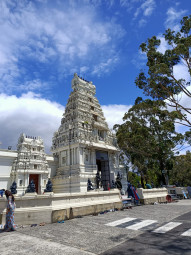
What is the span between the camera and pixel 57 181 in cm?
3052

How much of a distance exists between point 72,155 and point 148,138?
13.7 metres

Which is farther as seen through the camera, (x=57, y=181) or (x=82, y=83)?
(x=82, y=83)

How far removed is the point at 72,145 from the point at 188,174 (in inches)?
1497

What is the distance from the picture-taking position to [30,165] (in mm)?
28938

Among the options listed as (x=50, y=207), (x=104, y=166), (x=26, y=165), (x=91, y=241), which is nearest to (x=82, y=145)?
(x=104, y=166)

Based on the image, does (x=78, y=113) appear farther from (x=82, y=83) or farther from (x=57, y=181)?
(x=57, y=181)

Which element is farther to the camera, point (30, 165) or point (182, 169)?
point (182, 169)

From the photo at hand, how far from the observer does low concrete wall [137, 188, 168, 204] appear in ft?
57.5

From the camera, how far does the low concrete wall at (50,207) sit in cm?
909

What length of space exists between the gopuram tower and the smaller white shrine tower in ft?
8.80

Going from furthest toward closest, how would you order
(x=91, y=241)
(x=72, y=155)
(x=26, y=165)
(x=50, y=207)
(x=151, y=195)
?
(x=72, y=155), (x=26, y=165), (x=151, y=195), (x=50, y=207), (x=91, y=241)

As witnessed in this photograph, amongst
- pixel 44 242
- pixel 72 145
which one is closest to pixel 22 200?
pixel 44 242

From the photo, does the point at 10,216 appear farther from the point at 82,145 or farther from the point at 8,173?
the point at 82,145

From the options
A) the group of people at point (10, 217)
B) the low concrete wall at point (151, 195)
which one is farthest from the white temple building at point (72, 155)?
the group of people at point (10, 217)
